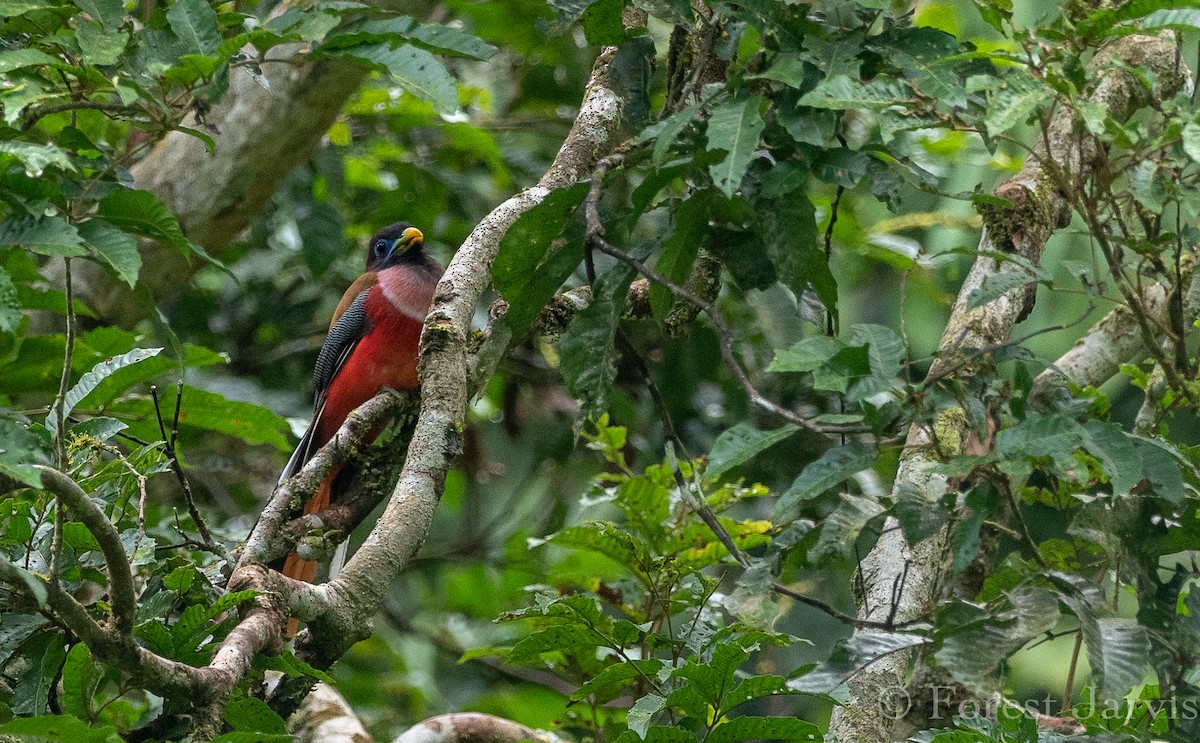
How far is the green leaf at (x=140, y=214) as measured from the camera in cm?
314

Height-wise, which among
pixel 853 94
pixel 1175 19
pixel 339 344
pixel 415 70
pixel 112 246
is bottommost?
pixel 339 344

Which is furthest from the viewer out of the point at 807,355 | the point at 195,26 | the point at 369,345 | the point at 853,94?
the point at 369,345

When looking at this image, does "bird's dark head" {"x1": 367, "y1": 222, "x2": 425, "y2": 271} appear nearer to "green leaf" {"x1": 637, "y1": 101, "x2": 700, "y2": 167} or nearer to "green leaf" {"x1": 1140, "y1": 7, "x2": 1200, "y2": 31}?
"green leaf" {"x1": 637, "y1": 101, "x2": 700, "y2": 167}

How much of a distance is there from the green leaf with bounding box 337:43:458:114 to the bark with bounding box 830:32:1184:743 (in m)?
1.35

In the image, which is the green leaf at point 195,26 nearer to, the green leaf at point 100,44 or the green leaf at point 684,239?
the green leaf at point 100,44

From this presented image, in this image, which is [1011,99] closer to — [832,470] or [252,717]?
[832,470]

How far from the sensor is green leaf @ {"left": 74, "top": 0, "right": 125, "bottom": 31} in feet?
9.70

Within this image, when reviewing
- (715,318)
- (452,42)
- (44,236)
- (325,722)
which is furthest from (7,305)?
(715,318)

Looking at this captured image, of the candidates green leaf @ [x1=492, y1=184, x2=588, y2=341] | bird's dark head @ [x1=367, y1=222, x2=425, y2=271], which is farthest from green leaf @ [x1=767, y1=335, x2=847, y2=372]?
bird's dark head @ [x1=367, y1=222, x2=425, y2=271]

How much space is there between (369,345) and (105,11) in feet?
6.39

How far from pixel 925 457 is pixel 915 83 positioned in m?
0.84

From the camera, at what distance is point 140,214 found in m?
3.15

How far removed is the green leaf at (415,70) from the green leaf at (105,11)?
54cm

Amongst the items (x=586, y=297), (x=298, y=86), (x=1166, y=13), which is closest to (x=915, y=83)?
(x=1166, y=13)
